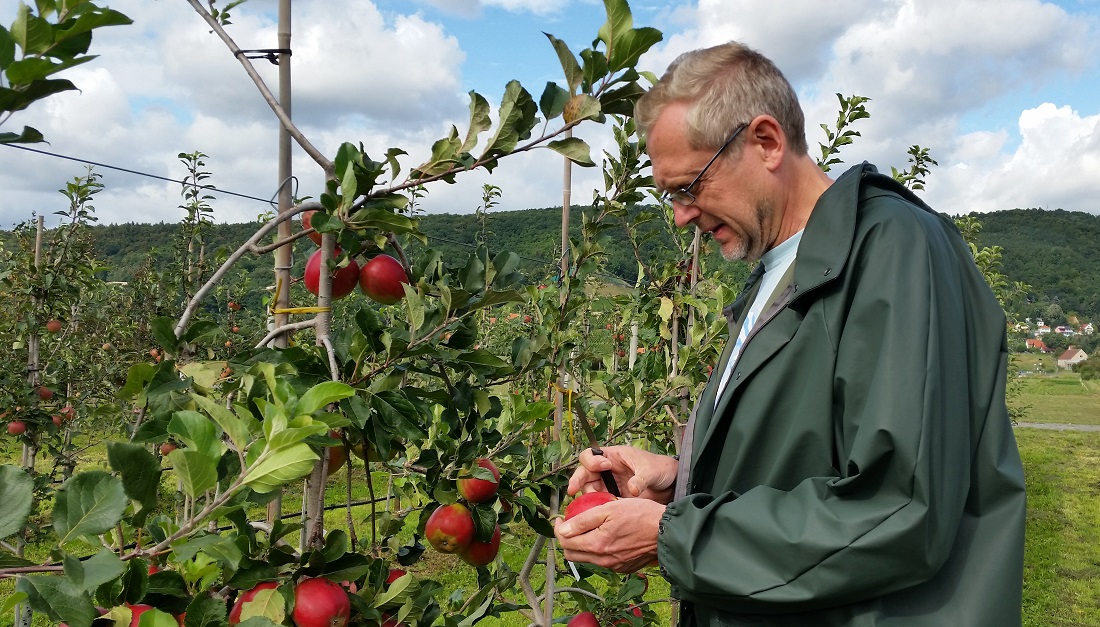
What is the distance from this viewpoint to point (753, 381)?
4.38ft

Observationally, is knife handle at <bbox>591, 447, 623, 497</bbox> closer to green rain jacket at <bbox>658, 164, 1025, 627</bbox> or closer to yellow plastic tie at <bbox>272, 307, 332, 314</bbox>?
green rain jacket at <bbox>658, 164, 1025, 627</bbox>

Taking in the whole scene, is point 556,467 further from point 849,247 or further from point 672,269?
point 672,269

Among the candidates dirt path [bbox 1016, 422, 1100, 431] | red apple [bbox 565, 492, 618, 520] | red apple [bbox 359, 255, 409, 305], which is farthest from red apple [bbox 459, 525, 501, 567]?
dirt path [bbox 1016, 422, 1100, 431]

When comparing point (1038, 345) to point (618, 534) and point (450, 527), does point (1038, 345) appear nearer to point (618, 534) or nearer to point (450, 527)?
point (450, 527)

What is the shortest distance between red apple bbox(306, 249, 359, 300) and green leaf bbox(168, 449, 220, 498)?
2.07 feet

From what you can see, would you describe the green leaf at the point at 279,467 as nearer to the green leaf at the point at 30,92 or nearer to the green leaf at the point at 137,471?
the green leaf at the point at 137,471

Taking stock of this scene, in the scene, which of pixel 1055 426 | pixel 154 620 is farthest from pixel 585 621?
pixel 1055 426

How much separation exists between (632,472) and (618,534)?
1.33ft

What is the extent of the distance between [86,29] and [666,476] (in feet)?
4.29

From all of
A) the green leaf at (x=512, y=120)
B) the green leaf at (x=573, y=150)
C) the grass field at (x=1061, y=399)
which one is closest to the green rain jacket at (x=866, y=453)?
the green leaf at (x=573, y=150)

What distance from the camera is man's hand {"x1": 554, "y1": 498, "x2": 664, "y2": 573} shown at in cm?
133

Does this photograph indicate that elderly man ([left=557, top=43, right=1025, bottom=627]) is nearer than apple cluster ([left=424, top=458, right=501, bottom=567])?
Yes

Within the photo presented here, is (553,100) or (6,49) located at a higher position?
(553,100)

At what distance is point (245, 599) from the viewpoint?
1.27m
